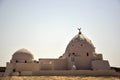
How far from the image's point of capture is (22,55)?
88.3 ft

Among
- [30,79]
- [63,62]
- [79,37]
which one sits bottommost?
[30,79]

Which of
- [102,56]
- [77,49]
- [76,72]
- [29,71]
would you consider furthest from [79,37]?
[29,71]

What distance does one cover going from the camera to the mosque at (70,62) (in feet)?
79.4

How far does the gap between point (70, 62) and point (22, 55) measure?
5877mm

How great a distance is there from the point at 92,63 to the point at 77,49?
2.69 meters

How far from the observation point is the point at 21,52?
2709 cm

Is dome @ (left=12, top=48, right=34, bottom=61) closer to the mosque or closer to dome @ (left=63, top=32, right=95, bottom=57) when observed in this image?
the mosque

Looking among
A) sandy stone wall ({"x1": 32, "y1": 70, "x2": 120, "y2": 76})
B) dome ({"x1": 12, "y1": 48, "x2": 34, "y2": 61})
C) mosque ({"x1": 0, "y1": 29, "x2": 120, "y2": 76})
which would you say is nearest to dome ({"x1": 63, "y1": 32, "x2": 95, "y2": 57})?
mosque ({"x1": 0, "y1": 29, "x2": 120, "y2": 76})

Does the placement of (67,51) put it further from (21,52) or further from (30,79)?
(30,79)

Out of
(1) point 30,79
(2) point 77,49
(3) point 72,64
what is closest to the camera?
(1) point 30,79

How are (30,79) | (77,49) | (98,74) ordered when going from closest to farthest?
(30,79) < (98,74) < (77,49)

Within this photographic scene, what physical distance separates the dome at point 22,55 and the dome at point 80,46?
485 centimetres

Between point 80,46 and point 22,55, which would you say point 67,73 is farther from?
point 22,55

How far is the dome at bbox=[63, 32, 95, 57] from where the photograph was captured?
27672mm
